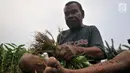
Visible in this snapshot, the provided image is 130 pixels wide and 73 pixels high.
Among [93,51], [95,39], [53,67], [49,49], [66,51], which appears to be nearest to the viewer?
[53,67]

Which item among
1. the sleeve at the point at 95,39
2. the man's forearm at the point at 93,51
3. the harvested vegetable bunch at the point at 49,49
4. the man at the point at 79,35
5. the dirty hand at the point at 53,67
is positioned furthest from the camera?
the sleeve at the point at 95,39

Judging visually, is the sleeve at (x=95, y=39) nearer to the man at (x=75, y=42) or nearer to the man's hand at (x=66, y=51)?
the man at (x=75, y=42)

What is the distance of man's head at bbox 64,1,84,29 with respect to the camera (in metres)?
2.57

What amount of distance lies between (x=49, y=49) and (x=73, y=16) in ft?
2.62

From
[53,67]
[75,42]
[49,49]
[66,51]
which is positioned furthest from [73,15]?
[53,67]

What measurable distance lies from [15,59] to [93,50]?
0.62 m

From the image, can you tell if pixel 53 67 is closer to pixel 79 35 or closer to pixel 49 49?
pixel 49 49

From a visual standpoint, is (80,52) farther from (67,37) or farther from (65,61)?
(67,37)

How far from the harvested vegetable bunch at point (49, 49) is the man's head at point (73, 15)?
25.2 inches

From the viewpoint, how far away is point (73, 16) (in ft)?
8.48

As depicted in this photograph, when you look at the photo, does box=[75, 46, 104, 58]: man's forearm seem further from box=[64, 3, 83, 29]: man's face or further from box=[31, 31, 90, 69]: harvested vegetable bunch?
box=[64, 3, 83, 29]: man's face

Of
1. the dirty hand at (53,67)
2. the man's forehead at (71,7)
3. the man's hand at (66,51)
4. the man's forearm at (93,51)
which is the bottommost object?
the man's forearm at (93,51)

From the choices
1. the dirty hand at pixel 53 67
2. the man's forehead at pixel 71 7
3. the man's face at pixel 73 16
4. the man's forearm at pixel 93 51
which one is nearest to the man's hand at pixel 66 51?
the man's forearm at pixel 93 51

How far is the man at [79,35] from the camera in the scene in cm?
217
